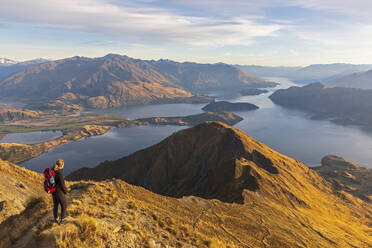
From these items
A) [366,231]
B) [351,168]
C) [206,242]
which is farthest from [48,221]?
[351,168]

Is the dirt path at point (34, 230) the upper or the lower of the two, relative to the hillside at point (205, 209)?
upper

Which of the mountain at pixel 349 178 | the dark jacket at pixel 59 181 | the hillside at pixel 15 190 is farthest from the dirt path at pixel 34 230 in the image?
the mountain at pixel 349 178

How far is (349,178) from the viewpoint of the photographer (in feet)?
429

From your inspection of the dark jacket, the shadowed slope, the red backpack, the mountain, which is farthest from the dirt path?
the mountain

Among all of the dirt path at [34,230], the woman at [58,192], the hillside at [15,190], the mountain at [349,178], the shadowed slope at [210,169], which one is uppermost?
the woman at [58,192]

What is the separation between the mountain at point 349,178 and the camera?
113250 millimetres

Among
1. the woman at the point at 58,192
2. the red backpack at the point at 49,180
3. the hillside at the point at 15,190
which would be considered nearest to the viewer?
the red backpack at the point at 49,180

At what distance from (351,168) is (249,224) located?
496 ft

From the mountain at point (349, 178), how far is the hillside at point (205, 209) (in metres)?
14.0

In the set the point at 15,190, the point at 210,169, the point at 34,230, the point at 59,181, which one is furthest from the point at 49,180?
the point at 210,169

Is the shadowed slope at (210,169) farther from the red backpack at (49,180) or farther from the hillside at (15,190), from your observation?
the red backpack at (49,180)

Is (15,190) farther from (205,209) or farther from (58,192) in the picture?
(205,209)

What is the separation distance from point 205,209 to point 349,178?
428 feet

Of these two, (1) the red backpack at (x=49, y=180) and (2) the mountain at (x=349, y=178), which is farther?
(2) the mountain at (x=349, y=178)
